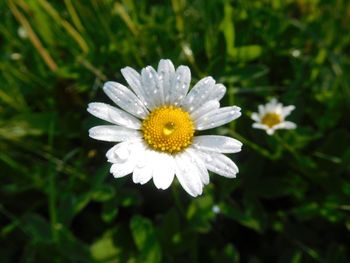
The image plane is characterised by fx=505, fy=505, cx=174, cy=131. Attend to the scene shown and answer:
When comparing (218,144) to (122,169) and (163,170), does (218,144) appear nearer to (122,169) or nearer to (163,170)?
(163,170)

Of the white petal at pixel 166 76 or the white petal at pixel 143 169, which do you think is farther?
the white petal at pixel 166 76

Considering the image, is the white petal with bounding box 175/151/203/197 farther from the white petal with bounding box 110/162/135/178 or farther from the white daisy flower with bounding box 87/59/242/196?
A: the white petal with bounding box 110/162/135/178

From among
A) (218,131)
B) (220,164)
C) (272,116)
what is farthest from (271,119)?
(220,164)

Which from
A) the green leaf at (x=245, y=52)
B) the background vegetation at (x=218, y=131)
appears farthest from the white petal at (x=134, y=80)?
the green leaf at (x=245, y=52)

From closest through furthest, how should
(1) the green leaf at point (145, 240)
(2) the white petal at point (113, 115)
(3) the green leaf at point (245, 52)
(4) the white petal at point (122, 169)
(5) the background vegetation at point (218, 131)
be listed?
1. (4) the white petal at point (122, 169)
2. (2) the white petal at point (113, 115)
3. (1) the green leaf at point (145, 240)
4. (5) the background vegetation at point (218, 131)
5. (3) the green leaf at point (245, 52)

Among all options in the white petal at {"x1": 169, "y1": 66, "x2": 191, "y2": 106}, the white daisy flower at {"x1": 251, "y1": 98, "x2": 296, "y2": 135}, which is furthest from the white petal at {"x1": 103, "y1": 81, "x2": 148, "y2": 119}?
the white daisy flower at {"x1": 251, "y1": 98, "x2": 296, "y2": 135}

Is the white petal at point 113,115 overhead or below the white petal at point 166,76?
below

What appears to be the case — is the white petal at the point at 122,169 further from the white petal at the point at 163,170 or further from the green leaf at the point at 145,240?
the green leaf at the point at 145,240
